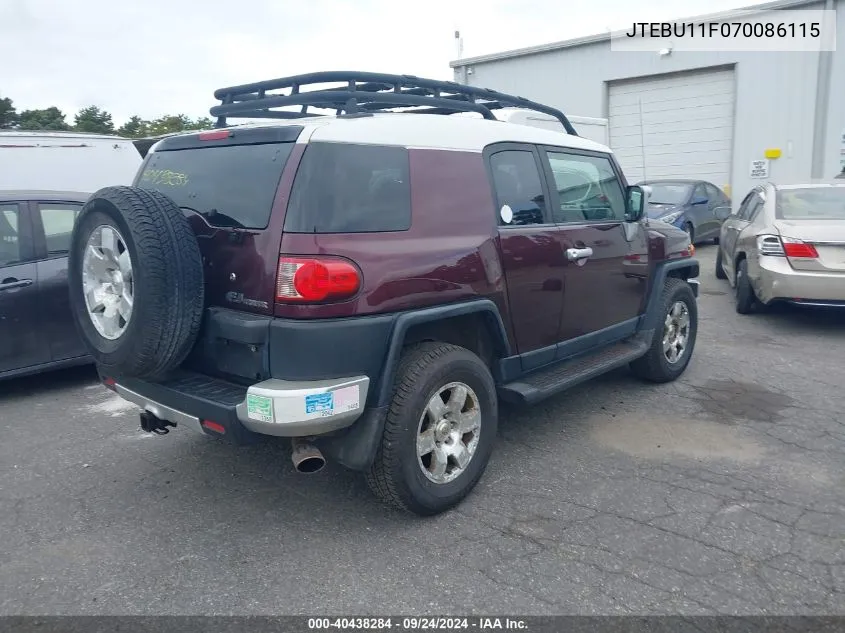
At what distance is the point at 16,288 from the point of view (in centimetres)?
545

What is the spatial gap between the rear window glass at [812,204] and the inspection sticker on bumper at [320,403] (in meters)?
6.44

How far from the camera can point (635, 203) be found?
5137 millimetres

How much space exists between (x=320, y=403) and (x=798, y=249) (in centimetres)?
591

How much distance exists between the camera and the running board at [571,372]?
4.06 m

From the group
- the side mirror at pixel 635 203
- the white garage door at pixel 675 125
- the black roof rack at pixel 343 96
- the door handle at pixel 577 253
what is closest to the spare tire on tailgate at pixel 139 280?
the black roof rack at pixel 343 96

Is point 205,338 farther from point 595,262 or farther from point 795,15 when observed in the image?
point 795,15

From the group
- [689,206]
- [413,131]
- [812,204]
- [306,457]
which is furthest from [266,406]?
[689,206]

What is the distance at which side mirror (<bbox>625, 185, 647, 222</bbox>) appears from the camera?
5125mm

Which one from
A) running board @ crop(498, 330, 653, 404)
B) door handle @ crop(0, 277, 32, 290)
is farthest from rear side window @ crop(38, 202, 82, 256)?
running board @ crop(498, 330, 653, 404)

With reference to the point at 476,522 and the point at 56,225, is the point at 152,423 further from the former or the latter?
the point at 56,225

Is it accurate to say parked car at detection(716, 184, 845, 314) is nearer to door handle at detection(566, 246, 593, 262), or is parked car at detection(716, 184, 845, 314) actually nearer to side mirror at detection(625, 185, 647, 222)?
side mirror at detection(625, 185, 647, 222)

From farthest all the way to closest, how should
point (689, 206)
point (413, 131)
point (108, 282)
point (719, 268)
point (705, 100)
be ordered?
point (705, 100) → point (689, 206) → point (719, 268) → point (413, 131) → point (108, 282)

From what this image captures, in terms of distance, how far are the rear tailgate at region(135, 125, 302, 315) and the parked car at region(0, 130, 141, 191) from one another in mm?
4787

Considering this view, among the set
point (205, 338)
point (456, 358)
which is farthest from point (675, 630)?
point (205, 338)
